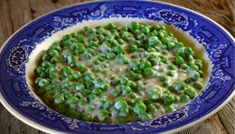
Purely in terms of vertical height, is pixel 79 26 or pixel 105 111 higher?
pixel 79 26

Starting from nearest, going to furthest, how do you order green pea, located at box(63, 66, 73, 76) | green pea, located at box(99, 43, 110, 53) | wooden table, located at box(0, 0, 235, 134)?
1. green pea, located at box(63, 66, 73, 76)
2. green pea, located at box(99, 43, 110, 53)
3. wooden table, located at box(0, 0, 235, 134)

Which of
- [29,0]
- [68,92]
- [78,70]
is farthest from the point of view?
[29,0]

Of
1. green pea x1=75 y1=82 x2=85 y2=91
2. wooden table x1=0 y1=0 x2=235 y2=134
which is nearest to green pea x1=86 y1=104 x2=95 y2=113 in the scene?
green pea x1=75 y1=82 x2=85 y2=91

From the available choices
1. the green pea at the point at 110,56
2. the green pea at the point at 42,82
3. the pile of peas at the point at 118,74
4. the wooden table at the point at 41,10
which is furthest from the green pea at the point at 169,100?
the wooden table at the point at 41,10

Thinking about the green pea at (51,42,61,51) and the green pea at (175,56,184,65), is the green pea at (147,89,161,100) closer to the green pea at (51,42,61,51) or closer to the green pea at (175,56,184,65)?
the green pea at (175,56,184,65)

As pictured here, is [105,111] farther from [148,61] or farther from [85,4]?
[85,4]

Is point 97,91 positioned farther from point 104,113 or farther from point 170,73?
point 170,73

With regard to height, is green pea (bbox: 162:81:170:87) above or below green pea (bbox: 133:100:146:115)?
above

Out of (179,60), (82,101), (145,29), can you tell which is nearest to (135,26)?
(145,29)

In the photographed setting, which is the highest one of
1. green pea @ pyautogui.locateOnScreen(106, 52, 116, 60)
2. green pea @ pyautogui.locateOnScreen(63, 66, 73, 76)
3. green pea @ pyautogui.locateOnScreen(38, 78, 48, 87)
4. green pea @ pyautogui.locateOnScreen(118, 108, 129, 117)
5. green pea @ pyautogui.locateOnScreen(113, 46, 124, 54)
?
green pea @ pyautogui.locateOnScreen(113, 46, 124, 54)

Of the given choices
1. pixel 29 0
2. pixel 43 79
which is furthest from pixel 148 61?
pixel 29 0
